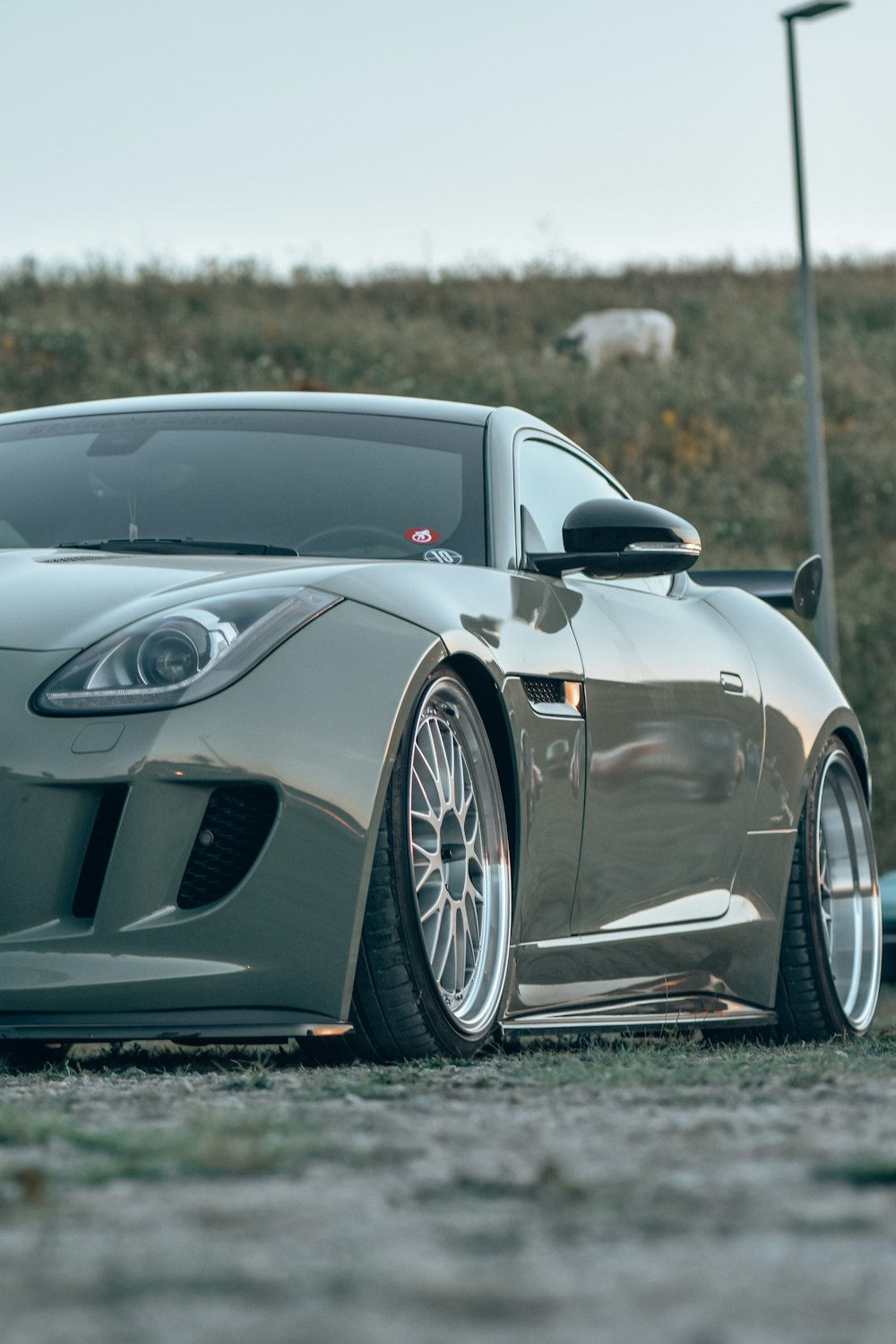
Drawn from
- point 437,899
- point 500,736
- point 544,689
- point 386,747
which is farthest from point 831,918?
point 386,747

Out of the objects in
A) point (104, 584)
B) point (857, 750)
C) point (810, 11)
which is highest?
point (810, 11)

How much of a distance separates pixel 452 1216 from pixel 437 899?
197cm

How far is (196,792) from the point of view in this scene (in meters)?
3.48

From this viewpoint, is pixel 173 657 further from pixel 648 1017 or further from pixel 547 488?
pixel 547 488

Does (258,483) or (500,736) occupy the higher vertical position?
(258,483)

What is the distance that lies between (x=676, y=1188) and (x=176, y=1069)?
6.12ft

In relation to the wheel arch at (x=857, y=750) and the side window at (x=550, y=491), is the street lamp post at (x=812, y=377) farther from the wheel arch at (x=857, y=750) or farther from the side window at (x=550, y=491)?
the side window at (x=550, y=491)

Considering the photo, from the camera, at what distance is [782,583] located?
6266mm

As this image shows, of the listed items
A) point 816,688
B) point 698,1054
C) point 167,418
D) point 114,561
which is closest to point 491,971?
point 698,1054

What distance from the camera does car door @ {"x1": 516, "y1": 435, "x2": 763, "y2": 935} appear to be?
4480mm

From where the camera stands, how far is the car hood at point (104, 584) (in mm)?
3648

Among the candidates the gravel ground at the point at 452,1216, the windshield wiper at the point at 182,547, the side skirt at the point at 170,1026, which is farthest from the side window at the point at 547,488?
the gravel ground at the point at 452,1216

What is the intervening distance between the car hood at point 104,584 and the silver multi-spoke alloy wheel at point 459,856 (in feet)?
1.11

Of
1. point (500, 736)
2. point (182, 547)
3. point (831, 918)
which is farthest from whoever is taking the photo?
point (831, 918)
